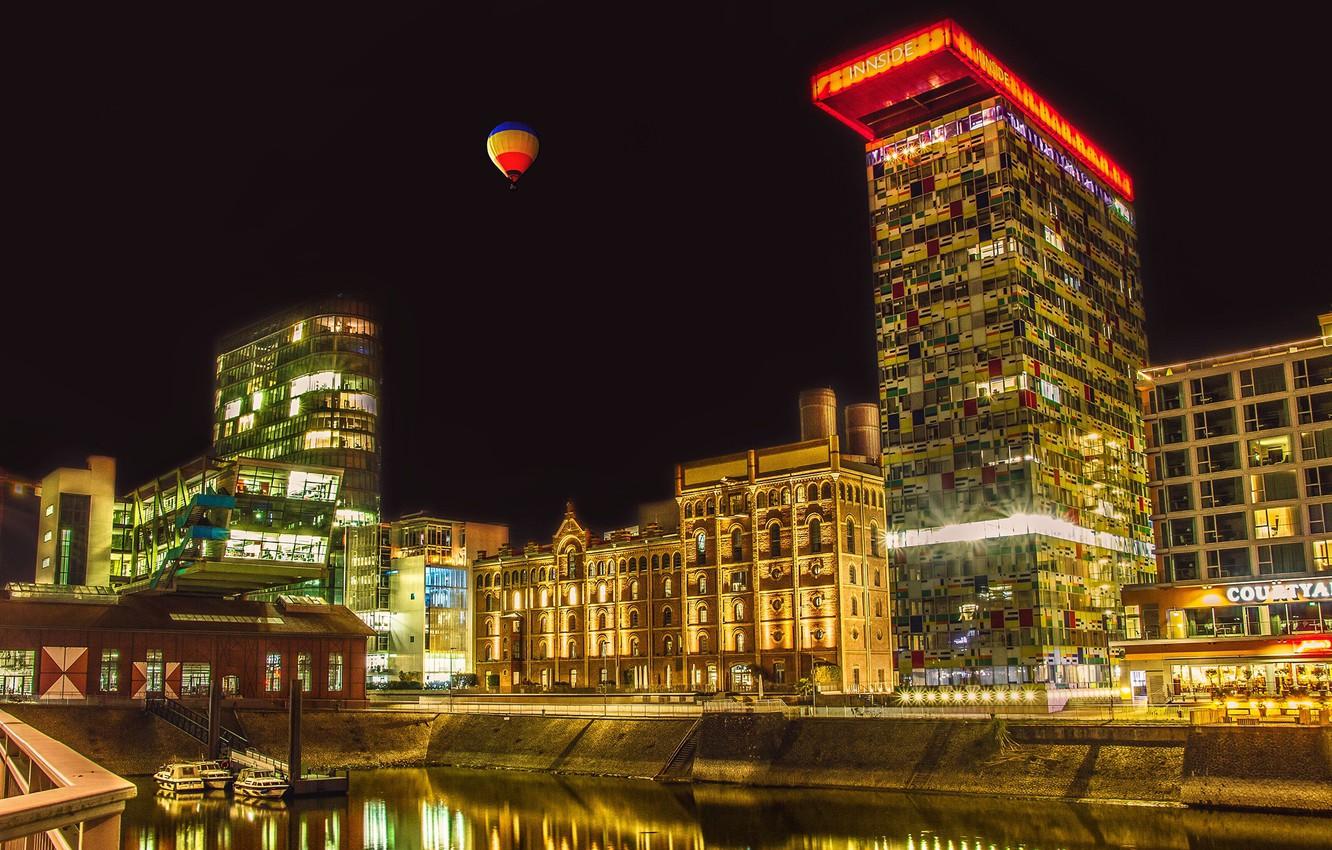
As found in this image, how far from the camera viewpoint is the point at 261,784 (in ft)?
229

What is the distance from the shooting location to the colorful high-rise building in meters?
109

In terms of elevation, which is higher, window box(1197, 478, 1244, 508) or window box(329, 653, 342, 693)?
window box(1197, 478, 1244, 508)

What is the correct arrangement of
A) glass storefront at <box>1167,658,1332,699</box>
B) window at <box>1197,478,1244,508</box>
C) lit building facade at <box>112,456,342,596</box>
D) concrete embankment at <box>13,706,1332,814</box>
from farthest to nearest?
lit building facade at <box>112,456,342,596</box>
window at <box>1197,478,1244,508</box>
glass storefront at <box>1167,658,1332,699</box>
concrete embankment at <box>13,706,1332,814</box>

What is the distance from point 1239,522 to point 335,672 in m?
78.4

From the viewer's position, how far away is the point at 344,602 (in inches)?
6412

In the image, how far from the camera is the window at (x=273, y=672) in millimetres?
101562

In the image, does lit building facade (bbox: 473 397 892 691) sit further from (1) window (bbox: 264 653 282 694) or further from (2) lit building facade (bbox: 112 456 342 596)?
(1) window (bbox: 264 653 282 694)

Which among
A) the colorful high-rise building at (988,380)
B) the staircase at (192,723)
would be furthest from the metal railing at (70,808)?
the colorful high-rise building at (988,380)

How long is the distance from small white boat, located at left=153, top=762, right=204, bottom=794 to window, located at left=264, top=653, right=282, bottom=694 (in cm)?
2791

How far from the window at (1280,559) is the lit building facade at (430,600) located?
92331 millimetres

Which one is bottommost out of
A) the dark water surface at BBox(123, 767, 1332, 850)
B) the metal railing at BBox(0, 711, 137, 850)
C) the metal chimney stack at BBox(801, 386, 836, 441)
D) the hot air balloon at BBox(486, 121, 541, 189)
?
the dark water surface at BBox(123, 767, 1332, 850)

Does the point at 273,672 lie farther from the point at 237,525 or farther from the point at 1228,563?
the point at 1228,563

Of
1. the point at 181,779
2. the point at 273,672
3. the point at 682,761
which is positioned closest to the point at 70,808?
the point at 181,779

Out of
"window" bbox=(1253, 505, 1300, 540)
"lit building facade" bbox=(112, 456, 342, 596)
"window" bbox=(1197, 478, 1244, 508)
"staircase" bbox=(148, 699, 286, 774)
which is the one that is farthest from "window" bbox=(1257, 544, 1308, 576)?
"lit building facade" bbox=(112, 456, 342, 596)
